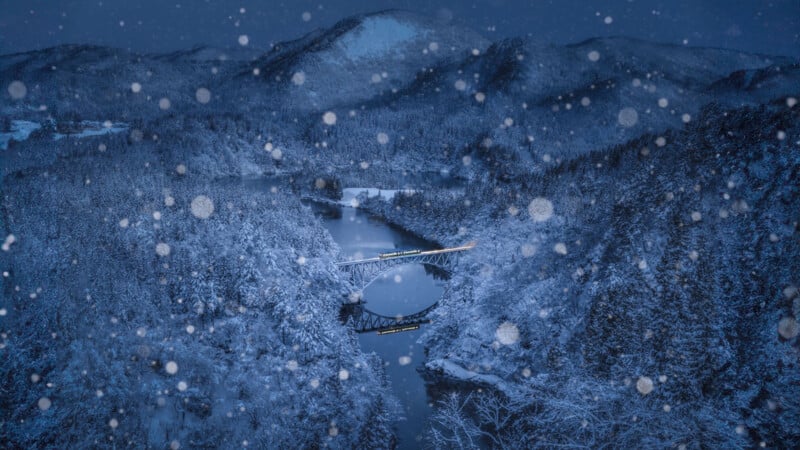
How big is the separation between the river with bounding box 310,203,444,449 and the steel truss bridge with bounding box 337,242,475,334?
35.7 inches

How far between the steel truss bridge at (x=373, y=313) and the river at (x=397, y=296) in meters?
0.91

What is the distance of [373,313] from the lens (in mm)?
45906

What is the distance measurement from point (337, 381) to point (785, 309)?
2888 centimetres

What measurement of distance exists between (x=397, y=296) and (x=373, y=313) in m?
5.67

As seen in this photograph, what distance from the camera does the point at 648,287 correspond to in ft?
109

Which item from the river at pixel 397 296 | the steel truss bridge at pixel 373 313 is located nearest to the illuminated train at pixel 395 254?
the steel truss bridge at pixel 373 313

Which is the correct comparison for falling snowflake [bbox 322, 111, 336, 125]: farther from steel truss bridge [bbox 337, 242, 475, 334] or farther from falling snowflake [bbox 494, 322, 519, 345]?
falling snowflake [bbox 494, 322, 519, 345]

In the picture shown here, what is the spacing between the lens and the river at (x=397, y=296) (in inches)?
1309

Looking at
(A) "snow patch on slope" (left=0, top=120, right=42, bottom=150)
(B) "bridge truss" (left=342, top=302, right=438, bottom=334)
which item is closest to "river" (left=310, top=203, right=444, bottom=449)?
(B) "bridge truss" (left=342, top=302, right=438, bottom=334)

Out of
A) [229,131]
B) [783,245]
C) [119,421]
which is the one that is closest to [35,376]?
[119,421]

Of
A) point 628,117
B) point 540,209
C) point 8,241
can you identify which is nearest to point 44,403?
point 8,241

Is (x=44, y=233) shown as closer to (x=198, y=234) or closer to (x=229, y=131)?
(x=198, y=234)

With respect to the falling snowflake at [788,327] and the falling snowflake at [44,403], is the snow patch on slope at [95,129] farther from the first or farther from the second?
the falling snowflake at [788,327]

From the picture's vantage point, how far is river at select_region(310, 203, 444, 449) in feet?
109
